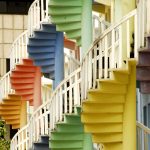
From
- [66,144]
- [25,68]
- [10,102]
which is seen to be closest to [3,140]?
[10,102]

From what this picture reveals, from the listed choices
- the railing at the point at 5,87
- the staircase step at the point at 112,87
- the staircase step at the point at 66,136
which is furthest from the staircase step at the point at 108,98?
the railing at the point at 5,87

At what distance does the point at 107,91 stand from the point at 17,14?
18708 mm

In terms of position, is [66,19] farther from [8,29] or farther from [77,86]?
[8,29]

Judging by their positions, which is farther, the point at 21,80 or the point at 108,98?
the point at 21,80

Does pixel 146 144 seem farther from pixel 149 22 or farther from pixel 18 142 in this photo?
pixel 18 142

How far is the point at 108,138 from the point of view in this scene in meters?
10.5

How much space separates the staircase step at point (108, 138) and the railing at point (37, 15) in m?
5.08

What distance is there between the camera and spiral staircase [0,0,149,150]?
9.92 meters

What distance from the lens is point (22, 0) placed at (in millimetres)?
28844

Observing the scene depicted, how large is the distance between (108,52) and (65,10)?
3453 mm

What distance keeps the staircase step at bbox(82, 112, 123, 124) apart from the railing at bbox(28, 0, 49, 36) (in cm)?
499

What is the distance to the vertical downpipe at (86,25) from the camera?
13023mm

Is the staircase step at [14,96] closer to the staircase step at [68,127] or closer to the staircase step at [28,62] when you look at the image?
the staircase step at [28,62]

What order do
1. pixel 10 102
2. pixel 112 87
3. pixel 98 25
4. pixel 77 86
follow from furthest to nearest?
pixel 10 102, pixel 98 25, pixel 77 86, pixel 112 87
